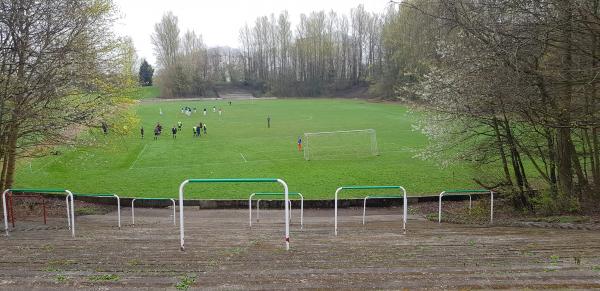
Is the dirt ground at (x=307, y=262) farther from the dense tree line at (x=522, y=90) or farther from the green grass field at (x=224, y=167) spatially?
the green grass field at (x=224, y=167)

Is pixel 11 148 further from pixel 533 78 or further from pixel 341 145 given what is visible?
pixel 341 145

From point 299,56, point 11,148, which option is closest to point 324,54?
point 299,56

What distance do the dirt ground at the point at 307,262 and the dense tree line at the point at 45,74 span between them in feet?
18.3

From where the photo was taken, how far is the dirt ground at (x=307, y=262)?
15.5 ft

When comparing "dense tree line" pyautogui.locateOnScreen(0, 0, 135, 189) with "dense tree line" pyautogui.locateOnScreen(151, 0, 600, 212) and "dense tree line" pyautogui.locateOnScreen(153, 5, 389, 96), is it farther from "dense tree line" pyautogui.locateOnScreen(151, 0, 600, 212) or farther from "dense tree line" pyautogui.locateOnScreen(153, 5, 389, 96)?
"dense tree line" pyautogui.locateOnScreen(153, 5, 389, 96)

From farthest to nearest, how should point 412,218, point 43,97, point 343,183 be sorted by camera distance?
point 343,183, point 412,218, point 43,97

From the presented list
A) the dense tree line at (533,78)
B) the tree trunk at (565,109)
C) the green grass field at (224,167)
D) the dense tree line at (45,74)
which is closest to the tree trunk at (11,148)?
the dense tree line at (45,74)

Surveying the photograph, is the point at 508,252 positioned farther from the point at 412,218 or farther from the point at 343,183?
the point at 343,183

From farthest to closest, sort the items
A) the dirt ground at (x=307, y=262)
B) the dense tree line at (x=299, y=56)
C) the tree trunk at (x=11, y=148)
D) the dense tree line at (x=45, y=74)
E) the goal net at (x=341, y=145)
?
the dense tree line at (x=299, y=56) → the goal net at (x=341, y=145) → the tree trunk at (x=11, y=148) → the dense tree line at (x=45, y=74) → the dirt ground at (x=307, y=262)

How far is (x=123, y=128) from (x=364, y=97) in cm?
8280

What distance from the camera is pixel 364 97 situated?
320 ft

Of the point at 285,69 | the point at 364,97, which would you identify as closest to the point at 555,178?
the point at 364,97

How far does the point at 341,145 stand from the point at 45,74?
76.6 feet

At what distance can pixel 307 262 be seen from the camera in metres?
5.58
